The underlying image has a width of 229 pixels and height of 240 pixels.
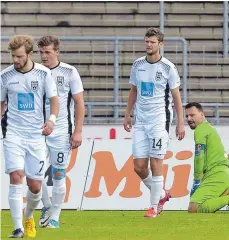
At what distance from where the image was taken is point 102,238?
37.4ft

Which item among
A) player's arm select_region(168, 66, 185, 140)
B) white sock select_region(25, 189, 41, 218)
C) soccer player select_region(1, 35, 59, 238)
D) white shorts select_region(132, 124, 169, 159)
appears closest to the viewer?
soccer player select_region(1, 35, 59, 238)

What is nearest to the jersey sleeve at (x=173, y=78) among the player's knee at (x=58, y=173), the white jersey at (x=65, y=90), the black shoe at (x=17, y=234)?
the white jersey at (x=65, y=90)

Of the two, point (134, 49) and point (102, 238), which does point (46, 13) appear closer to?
point (134, 49)

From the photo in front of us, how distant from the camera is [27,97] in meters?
11.4

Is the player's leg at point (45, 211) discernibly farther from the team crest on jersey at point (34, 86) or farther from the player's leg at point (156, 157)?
the team crest on jersey at point (34, 86)

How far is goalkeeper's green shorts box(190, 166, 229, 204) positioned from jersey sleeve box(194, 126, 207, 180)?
489mm

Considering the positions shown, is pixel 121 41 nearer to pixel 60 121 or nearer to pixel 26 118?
pixel 60 121

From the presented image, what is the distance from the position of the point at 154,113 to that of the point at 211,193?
1617 millimetres

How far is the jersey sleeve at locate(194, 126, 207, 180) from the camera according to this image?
14.8 meters

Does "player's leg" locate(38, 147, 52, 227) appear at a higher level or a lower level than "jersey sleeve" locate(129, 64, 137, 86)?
lower

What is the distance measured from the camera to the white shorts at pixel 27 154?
1126 centimetres

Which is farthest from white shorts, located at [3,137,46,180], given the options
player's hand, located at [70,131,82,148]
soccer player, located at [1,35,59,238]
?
player's hand, located at [70,131,82,148]

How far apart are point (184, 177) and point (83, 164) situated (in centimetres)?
136

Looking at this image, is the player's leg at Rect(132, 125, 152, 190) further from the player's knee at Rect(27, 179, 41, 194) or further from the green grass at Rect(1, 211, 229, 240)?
the player's knee at Rect(27, 179, 41, 194)
